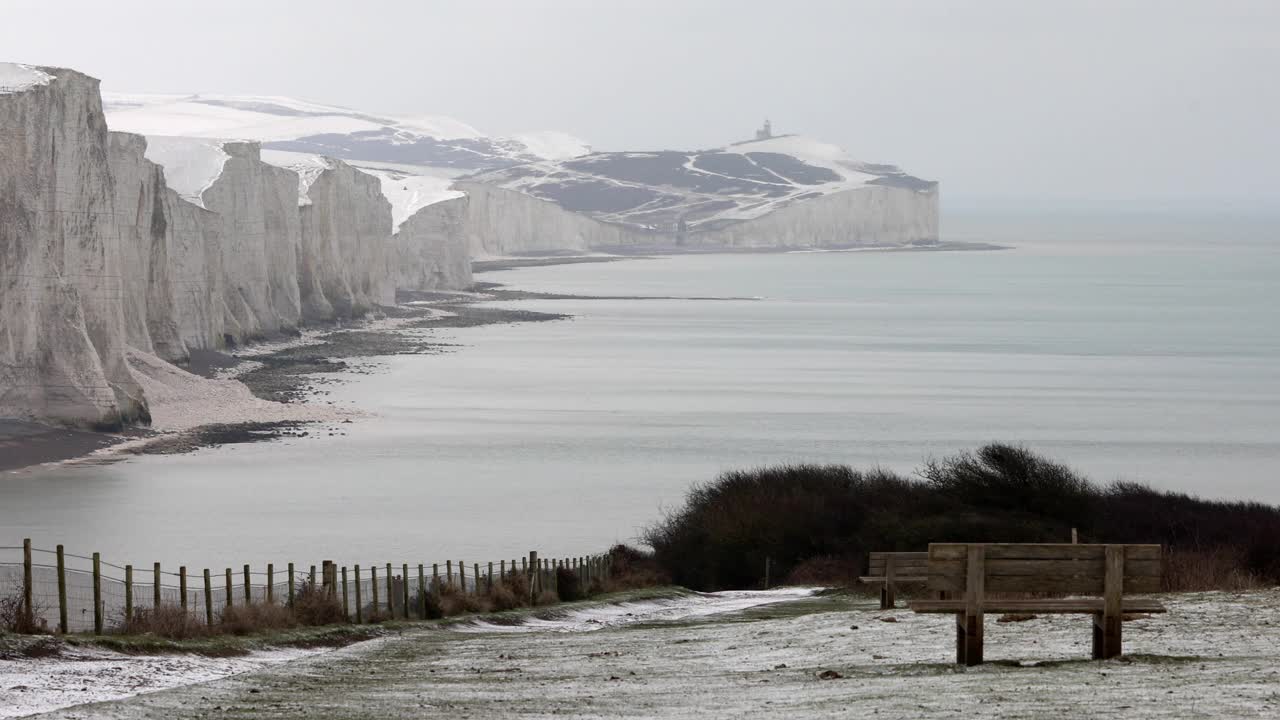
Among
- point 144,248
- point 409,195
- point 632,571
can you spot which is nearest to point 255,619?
point 632,571

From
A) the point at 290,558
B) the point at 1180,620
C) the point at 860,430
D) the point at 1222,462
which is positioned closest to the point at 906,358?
the point at 860,430

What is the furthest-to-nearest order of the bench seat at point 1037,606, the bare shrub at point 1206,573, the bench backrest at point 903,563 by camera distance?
the bare shrub at point 1206,573 < the bench backrest at point 903,563 < the bench seat at point 1037,606

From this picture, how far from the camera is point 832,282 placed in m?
142

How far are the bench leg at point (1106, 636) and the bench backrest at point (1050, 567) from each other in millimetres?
175

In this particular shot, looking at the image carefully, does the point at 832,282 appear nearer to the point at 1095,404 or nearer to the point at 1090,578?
the point at 1095,404

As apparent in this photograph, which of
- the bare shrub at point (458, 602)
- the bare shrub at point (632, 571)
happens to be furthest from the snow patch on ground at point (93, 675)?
the bare shrub at point (632, 571)

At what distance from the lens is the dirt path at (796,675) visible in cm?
896

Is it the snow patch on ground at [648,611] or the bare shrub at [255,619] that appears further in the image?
the snow patch on ground at [648,611]

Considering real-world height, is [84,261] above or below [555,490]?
above

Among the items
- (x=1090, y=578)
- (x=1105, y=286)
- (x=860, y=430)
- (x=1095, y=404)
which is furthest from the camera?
(x=1105, y=286)

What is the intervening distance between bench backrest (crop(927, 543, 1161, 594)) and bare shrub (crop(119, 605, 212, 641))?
5800 mm

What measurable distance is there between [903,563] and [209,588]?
561 centimetres

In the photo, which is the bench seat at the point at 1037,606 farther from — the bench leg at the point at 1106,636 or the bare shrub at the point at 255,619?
the bare shrub at the point at 255,619

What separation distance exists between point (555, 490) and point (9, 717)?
28.1 m
